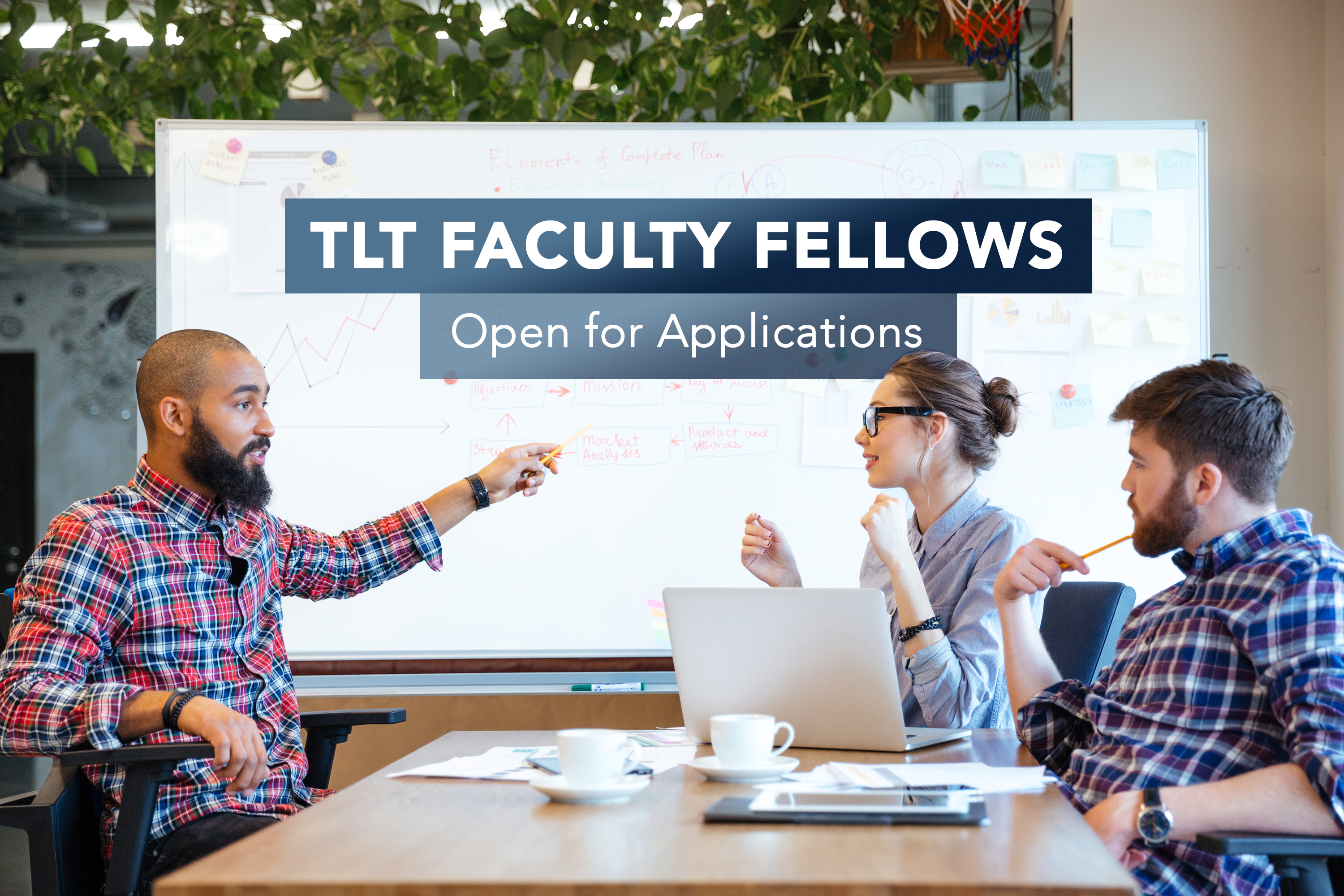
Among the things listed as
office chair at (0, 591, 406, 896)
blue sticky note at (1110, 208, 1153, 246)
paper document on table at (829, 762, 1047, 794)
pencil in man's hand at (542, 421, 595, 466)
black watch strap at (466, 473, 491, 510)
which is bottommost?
office chair at (0, 591, 406, 896)

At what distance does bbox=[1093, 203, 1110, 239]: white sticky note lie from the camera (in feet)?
9.44

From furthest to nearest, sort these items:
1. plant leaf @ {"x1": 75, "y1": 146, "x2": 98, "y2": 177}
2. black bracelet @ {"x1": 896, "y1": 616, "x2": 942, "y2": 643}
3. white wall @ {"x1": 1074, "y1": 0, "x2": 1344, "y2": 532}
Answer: plant leaf @ {"x1": 75, "y1": 146, "x2": 98, "y2": 177} → white wall @ {"x1": 1074, "y1": 0, "x2": 1344, "y2": 532} → black bracelet @ {"x1": 896, "y1": 616, "x2": 942, "y2": 643}

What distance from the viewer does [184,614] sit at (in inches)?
75.0

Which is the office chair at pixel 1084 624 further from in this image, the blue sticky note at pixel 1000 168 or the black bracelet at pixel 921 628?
the blue sticky note at pixel 1000 168

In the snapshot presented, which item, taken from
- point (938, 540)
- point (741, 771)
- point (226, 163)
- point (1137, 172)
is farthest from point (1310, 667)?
point (226, 163)

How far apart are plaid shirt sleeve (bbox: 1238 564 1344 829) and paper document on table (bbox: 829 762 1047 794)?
276 mm

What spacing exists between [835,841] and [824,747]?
532 millimetres

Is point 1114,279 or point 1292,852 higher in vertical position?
point 1114,279

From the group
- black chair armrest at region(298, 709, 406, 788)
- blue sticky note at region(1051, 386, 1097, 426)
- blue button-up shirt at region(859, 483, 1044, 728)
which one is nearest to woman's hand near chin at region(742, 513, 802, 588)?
blue button-up shirt at region(859, 483, 1044, 728)

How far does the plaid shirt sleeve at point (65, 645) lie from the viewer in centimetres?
167

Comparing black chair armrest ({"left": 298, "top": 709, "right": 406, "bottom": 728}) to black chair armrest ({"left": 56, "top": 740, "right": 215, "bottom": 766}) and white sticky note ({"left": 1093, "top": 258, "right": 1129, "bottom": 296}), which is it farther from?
white sticky note ({"left": 1093, "top": 258, "right": 1129, "bottom": 296})

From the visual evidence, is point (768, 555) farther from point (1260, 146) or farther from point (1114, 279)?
point (1260, 146)

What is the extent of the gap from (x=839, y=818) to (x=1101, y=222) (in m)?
2.19

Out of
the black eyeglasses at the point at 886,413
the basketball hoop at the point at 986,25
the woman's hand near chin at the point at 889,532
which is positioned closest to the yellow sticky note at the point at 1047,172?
the basketball hoop at the point at 986,25
